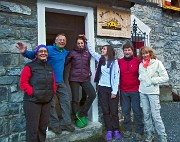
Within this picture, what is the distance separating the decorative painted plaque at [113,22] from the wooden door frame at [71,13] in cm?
18

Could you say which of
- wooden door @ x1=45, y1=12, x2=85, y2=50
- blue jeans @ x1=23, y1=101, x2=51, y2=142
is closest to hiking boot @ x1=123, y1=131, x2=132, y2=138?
blue jeans @ x1=23, y1=101, x2=51, y2=142

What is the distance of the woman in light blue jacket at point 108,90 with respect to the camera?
4.05 metres

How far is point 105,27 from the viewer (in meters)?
4.56

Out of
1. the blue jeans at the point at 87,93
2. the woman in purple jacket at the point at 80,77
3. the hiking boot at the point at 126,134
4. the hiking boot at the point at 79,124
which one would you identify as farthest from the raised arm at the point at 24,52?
the hiking boot at the point at 126,134

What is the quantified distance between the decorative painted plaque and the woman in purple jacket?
550 mm

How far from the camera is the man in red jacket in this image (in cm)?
400

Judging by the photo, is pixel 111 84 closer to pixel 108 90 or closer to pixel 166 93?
pixel 108 90

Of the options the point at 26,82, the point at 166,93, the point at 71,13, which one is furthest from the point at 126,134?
the point at 166,93

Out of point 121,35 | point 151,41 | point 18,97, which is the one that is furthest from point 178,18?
point 18,97

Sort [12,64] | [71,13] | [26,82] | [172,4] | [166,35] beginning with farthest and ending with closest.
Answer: [172,4], [166,35], [71,13], [12,64], [26,82]

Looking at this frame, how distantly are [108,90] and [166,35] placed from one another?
18.1 feet

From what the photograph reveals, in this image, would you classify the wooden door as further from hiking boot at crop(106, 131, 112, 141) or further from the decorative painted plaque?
hiking boot at crop(106, 131, 112, 141)

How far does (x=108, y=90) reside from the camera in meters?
4.09

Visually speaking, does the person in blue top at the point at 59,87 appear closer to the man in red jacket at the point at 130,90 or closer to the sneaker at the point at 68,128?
the sneaker at the point at 68,128
